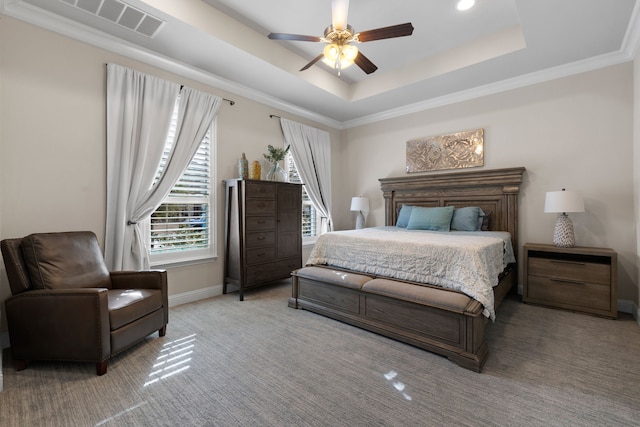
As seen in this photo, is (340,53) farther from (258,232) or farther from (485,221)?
(485,221)

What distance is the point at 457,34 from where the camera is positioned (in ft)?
11.1

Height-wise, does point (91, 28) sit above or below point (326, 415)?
above

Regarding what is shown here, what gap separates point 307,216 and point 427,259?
9.84 ft

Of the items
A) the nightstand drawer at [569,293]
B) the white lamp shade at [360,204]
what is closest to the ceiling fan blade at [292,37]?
the white lamp shade at [360,204]

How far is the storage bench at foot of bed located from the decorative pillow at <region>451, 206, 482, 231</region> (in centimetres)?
182

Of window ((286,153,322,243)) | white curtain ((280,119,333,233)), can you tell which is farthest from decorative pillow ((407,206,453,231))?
window ((286,153,322,243))

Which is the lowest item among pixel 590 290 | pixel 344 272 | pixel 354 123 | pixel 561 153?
pixel 590 290

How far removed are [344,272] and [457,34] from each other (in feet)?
10.2

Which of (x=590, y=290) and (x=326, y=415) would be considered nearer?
(x=326, y=415)

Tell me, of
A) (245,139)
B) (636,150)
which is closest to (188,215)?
(245,139)

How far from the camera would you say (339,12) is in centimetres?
226

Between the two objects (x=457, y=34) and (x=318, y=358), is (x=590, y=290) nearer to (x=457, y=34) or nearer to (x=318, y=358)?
(x=318, y=358)

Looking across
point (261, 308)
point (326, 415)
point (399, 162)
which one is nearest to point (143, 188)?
point (261, 308)

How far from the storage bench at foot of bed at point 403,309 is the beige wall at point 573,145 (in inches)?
93.6
